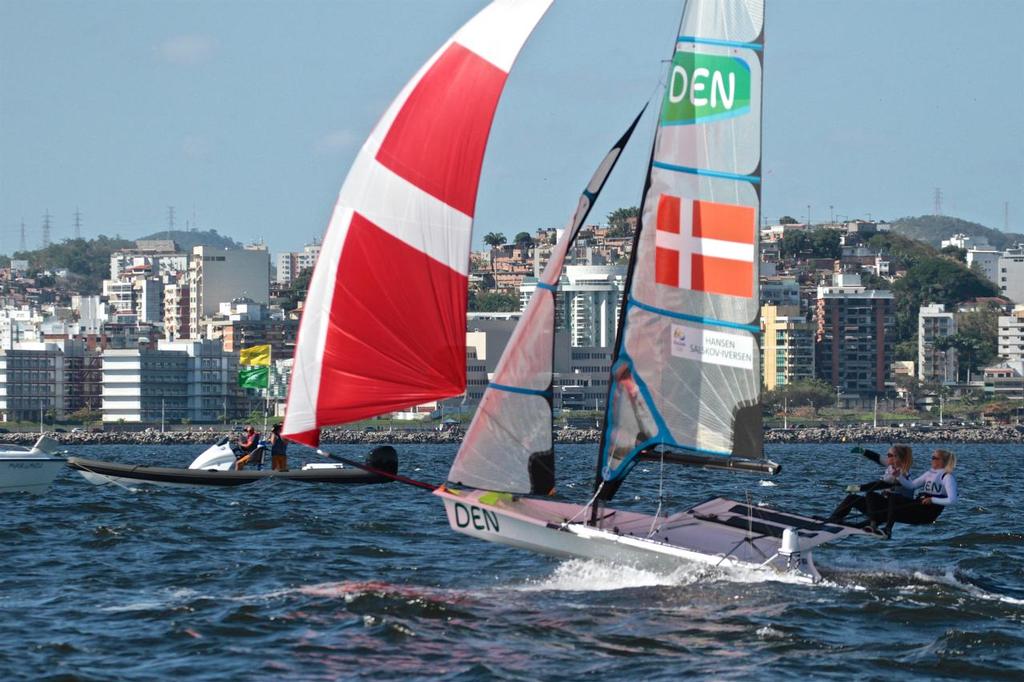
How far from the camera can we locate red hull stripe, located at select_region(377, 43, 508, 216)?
1530 centimetres

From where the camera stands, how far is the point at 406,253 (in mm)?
15258

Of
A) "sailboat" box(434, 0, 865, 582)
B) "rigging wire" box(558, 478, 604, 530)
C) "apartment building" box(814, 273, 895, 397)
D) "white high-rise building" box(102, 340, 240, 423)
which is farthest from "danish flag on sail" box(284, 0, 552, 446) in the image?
"apartment building" box(814, 273, 895, 397)

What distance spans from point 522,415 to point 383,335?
5.33ft

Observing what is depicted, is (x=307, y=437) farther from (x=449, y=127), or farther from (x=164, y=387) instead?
(x=164, y=387)

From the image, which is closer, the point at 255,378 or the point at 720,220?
the point at 720,220

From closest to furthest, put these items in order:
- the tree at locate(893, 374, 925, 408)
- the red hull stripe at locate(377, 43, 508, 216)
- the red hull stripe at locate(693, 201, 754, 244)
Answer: the red hull stripe at locate(377, 43, 508, 216) → the red hull stripe at locate(693, 201, 754, 244) → the tree at locate(893, 374, 925, 408)

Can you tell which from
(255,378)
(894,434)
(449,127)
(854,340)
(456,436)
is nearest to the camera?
(449,127)

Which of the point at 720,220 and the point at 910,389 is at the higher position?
the point at 720,220

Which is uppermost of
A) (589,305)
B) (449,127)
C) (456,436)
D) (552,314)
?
(589,305)

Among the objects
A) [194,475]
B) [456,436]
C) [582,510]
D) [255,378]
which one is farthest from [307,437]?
[456,436]

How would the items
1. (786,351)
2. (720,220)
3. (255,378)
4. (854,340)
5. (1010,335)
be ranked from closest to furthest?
(720,220)
(255,378)
(786,351)
(854,340)
(1010,335)

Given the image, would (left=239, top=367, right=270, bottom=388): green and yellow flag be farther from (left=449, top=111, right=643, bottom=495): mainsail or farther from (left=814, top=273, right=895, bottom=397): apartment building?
(left=814, top=273, right=895, bottom=397): apartment building

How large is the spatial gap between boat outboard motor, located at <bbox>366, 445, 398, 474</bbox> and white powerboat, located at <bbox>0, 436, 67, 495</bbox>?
1187cm

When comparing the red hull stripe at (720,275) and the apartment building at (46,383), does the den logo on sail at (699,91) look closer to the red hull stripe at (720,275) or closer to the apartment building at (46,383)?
the red hull stripe at (720,275)
